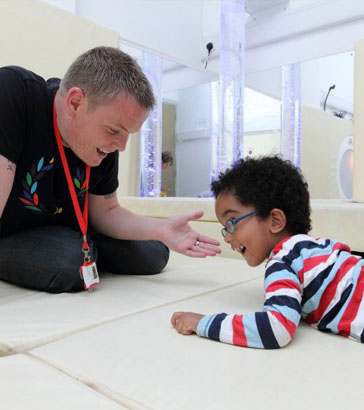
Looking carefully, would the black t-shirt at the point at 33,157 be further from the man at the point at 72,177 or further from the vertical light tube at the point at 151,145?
the vertical light tube at the point at 151,145

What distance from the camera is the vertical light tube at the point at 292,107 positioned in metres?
3.68

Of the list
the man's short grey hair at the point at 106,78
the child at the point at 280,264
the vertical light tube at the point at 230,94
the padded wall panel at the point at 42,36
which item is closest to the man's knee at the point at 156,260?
the child at the point at 280,264

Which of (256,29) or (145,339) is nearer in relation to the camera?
(145,339)

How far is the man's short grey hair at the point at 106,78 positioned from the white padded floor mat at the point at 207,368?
504 millimetres

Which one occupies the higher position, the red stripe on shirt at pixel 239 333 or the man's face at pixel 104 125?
the man's face at pixel 104 125

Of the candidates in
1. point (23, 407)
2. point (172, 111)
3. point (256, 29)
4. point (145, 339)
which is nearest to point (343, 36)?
point (256, 29)

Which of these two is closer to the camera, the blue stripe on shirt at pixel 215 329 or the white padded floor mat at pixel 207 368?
the white padded floor mat at pixel 207 368

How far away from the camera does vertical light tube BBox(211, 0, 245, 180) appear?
311 centimetres

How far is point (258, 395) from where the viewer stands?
1.71 feet

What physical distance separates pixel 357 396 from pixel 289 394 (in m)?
0.09

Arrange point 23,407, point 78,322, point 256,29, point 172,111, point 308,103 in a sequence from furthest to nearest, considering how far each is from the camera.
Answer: point 172,111 → point 256,29 → point 308,103 → point 78,322 → point 23,407

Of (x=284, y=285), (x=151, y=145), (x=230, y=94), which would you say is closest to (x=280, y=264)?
(x=284, y=285)

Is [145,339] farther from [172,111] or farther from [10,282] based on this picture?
[172,111]

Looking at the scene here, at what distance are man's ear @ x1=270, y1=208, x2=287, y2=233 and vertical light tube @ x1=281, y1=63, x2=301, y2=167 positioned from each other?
290 centimetres
